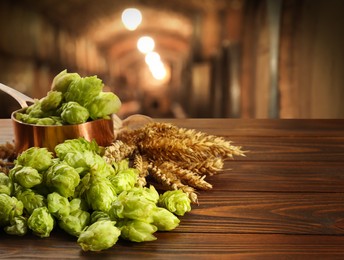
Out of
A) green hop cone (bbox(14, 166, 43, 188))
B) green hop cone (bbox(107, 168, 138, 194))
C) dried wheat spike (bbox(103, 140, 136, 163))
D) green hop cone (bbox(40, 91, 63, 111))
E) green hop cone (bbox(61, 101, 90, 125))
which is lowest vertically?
green hop cone (bbox(107, 168, 138, 194))

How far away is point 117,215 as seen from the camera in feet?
2.60

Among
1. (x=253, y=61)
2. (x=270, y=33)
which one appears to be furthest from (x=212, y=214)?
(x=253, y=61)

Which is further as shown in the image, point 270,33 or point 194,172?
point 270,33

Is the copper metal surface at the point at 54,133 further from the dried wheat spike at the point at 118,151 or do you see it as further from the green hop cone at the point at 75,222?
the green hop cone at the point at 75,222

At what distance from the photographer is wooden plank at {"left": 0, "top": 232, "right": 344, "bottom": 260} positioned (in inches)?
29.5

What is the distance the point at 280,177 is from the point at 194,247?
384 mm

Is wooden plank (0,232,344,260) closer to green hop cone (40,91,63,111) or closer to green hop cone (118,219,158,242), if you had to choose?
green hop cone (118,219,158,242)

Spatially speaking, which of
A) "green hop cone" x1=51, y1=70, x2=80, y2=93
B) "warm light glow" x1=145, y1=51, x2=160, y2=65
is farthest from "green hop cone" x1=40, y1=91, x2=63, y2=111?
"warm light glow" x1=145, y1=51, x2=160, y2=65

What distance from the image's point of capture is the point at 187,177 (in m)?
1.02

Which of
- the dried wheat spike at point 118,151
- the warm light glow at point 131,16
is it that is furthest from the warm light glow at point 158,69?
the dried wheat spike at point 118,151

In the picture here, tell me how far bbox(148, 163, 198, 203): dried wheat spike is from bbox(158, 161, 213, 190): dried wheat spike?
0.01m

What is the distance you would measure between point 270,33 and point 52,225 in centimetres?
207

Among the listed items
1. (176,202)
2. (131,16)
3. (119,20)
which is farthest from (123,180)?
(119,20)

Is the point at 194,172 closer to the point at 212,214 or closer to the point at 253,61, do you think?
the point at 212,214
